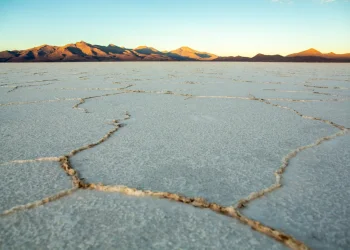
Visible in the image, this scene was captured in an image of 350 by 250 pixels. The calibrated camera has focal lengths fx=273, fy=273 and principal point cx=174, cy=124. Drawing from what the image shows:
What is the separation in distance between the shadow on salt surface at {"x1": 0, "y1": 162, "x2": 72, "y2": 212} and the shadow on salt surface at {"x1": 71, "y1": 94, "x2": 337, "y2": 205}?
93 mm

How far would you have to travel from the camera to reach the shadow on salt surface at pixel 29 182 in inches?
33.9

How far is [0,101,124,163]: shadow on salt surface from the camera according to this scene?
4.33ft

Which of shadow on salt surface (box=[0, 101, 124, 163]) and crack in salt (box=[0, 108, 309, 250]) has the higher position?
crack in salt (box=[0, 108, 309, 250])

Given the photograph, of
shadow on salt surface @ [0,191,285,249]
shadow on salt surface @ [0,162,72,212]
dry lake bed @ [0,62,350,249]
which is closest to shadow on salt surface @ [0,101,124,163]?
dry lake bed @ [0,62,350,249]

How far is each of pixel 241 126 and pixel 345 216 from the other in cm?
108

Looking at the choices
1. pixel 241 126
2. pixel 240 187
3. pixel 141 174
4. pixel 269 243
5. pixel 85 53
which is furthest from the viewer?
pixel 85 53

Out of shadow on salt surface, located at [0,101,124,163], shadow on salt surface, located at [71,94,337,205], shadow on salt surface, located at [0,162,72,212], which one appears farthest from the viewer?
shadow on salt surface, located at [0,101,124,163]

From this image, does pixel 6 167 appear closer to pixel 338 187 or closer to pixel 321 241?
pixel 321 241

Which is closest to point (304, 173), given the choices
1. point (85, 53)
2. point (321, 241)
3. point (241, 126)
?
point (321, 241)

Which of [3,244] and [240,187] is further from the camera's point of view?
[240,187]

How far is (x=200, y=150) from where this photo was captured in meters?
1.35

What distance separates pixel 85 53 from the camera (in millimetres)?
36938

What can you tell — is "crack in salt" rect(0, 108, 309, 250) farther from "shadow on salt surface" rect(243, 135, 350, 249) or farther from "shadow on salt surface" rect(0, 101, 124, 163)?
"shadow on salt surface" rect(0, 101, 124, 163)

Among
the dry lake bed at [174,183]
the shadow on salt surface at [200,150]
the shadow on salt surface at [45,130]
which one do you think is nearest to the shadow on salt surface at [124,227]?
the dry lake bed at [174,183]
